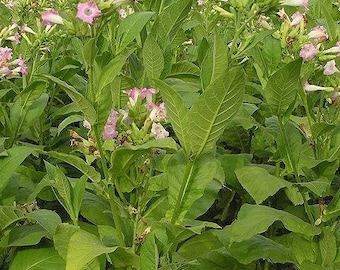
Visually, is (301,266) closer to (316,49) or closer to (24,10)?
(316,49)

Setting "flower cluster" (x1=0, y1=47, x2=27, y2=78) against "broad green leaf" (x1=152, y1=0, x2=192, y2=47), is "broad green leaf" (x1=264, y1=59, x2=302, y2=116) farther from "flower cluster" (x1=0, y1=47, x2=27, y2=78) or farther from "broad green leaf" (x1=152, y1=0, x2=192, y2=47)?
"flower cluster" (x1=0, y1=47, x2=27, y2=78)

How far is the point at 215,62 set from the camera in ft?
5.35

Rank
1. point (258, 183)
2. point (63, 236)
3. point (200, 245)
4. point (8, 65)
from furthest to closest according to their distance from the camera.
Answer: point (8, 65) → point (200, 245) → point (258, 183) → point (63, 236)

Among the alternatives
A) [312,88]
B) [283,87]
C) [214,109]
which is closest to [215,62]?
[214,109]

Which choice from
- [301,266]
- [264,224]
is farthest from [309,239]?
[264,224]

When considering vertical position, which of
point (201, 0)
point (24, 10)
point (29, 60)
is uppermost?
point (24, 10)

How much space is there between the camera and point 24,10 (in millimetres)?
2936

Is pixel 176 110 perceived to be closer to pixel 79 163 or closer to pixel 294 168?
pixel 79 163

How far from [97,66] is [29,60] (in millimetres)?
1202

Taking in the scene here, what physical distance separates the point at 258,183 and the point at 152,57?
1.67 ft

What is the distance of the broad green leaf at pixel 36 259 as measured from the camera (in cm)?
192

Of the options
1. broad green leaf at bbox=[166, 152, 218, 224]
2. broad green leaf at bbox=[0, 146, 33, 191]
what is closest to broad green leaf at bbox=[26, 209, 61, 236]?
broad green leaf at bbox=[0, 146, 33, 191]

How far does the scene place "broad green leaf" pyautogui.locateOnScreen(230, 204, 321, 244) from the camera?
1746 mm

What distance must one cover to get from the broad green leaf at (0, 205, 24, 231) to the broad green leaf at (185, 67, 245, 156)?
2.02 ft
